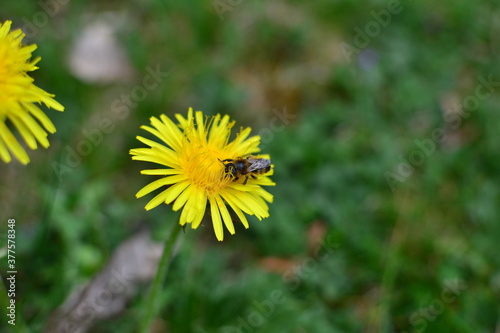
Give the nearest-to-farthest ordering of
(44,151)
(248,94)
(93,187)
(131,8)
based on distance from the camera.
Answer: (93,187) → (44,151) → (248,94) → (131,8)

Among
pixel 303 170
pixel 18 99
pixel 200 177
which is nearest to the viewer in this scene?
pixel 18 99

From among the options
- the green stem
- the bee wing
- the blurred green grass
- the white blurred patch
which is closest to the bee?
the bee wing

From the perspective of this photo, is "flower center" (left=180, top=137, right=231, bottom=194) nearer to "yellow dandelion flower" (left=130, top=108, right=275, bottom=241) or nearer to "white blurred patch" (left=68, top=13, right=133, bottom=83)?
"yellow dandelion flower" (left=130, top=108, right=275, bottom=241)

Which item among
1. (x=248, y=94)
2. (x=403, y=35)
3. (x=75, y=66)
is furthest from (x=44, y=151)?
(x=403, y=35)

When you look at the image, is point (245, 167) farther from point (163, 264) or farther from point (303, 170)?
point (303, 170)

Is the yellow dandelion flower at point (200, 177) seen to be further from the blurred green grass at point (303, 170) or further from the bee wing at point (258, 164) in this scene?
the blurred green grass at point (303, 170)

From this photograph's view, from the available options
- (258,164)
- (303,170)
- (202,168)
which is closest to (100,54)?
(303,170)

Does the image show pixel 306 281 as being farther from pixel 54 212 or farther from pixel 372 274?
pixel 54 212
